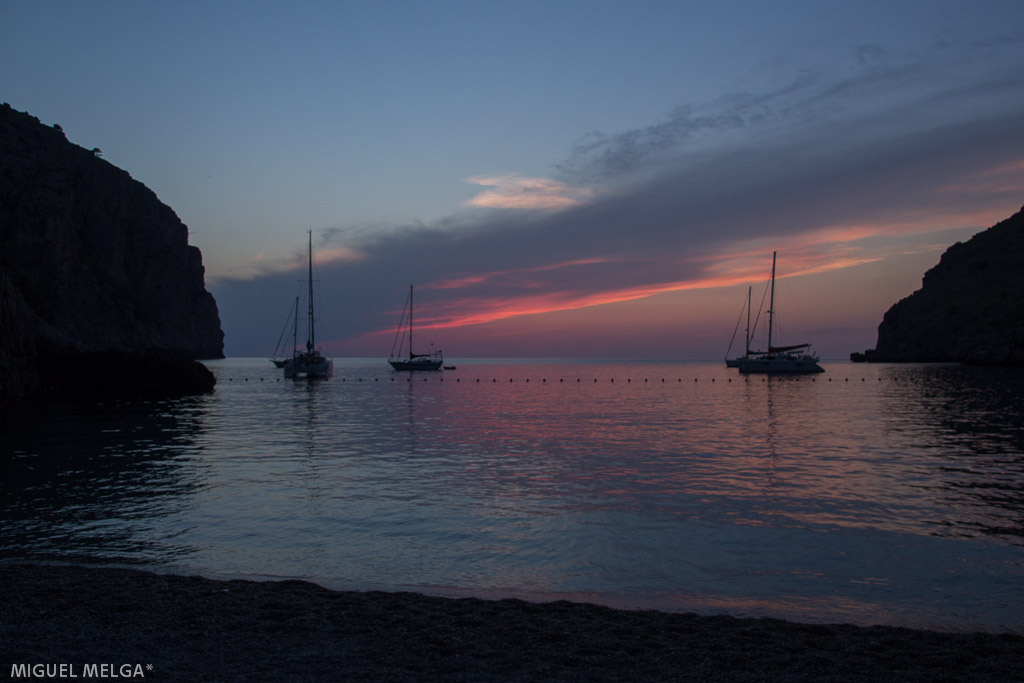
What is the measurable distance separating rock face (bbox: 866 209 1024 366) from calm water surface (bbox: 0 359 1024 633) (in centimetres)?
13632

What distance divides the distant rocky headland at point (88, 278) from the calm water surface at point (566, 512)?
2796 centimetres

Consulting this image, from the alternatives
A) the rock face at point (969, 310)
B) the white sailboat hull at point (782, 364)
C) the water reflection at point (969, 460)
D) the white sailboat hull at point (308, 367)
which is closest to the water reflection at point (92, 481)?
the water reflection at point (969, 460)

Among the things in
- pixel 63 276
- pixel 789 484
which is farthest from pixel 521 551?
pixel 63 276

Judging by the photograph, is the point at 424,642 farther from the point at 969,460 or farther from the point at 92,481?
the point at 969,460

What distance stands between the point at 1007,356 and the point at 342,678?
171 metres

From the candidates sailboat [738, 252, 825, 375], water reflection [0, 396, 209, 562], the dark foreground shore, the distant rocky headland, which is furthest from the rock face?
the dark foreground shore

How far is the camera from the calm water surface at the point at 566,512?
32.8 feet

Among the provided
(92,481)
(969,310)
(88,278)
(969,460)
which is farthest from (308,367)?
(969,310)

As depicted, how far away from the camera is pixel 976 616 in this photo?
340 inches

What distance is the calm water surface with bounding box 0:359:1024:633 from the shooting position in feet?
32.8

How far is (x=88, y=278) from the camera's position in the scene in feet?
362

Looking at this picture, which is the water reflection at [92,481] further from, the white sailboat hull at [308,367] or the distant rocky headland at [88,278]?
the white sailboat hull at [308,367]

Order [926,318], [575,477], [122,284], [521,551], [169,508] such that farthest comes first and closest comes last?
[926,318] → [122,284] → [575,477] → [169,508] → [521,551]

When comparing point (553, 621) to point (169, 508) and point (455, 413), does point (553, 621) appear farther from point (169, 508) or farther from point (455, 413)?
point (455, 413)
